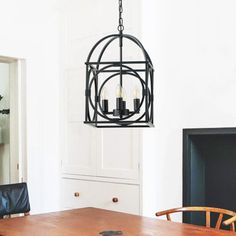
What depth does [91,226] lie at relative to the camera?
227 cm

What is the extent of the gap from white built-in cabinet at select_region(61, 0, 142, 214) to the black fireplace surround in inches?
16.3

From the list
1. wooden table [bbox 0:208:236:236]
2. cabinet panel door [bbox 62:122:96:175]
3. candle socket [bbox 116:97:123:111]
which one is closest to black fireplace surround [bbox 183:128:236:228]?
cabinet panel door [bbox 62:122:96:175]

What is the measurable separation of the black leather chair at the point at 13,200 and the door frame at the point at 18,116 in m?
0.95

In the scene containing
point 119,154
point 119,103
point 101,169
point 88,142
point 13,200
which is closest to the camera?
point 119,103

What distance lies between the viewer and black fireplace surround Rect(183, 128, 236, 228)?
3.31 metres

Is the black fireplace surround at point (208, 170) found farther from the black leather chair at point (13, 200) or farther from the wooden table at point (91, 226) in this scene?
the black leather chair at point (13, 200)

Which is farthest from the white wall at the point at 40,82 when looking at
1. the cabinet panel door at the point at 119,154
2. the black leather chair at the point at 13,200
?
the black leather chair at the point at 13,200

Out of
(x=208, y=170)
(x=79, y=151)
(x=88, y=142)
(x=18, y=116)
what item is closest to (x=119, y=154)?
(x=88, y=142)

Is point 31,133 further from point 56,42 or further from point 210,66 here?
point 210,66

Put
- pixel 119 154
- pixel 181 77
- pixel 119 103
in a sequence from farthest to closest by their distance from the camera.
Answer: pixel 119 154
pixel 181 77
pixel 119 103

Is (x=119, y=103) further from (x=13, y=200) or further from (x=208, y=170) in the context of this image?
(x=208, y=170)

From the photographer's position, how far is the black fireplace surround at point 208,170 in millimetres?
3314

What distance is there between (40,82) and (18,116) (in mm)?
395

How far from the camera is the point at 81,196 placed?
379cm
